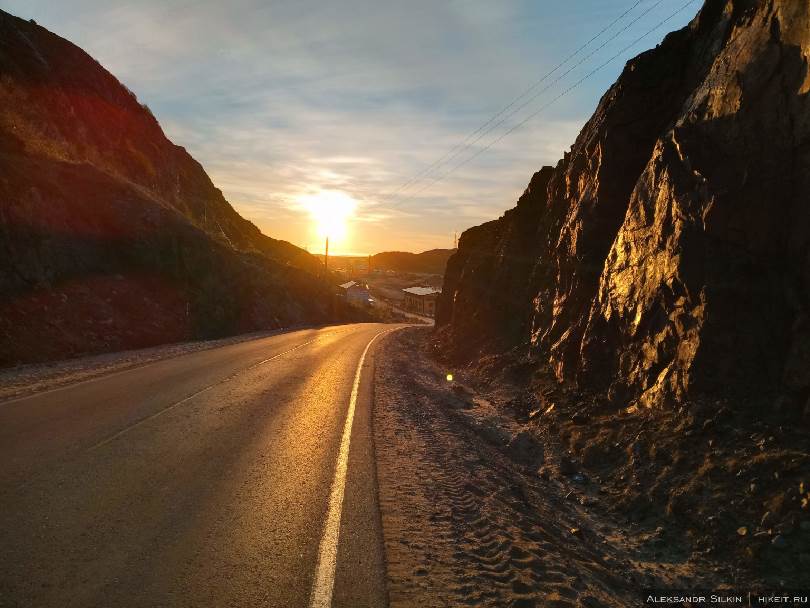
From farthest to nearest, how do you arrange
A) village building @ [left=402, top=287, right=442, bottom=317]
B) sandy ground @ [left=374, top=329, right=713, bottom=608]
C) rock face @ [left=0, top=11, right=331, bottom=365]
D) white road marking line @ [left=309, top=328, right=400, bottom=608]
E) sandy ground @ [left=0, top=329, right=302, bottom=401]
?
village building @ [left=402, top=287, right=442, bottom=317] → rock face @ [left=0, top=11, right=331, bottom=365] → sandy ground @ [left=0, top=329, right=302, bottom=401] → sandy ground @ [left=374, top=329, right=713, bottom=608] → white road marking line @ [left=309, top=328, right=400, bottom=608]

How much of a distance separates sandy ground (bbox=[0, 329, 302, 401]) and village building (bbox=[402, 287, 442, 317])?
75773mm

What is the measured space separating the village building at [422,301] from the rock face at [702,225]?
81.6 m

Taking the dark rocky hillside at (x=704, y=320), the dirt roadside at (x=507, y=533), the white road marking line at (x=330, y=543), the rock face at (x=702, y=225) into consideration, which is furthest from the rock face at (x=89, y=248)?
the rock face at (x=702, y=225)

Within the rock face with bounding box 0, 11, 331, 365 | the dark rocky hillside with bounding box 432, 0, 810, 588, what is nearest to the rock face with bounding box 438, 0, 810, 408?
the dark rocky hillside with bounding box 432, 0, 810, 588

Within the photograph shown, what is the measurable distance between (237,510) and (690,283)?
8.24m

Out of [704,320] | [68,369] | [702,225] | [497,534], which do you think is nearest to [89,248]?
[68,369]

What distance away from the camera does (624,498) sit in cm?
818

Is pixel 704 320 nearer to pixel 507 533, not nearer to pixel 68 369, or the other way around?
pixel 507 533

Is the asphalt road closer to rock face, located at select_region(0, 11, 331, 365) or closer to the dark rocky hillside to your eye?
the dark rocky hillside


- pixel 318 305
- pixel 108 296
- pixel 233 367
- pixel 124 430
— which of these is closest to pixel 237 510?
pixel 124 430

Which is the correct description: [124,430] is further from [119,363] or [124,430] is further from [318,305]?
[318,305]

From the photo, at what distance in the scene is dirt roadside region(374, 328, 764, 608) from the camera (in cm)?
532

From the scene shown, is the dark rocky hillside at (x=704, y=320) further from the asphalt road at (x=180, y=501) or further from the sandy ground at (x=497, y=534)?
the asphalt road at (x=180, y=501)

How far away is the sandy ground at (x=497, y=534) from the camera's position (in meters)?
5.30
